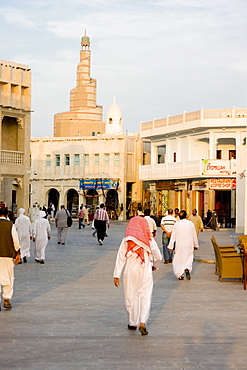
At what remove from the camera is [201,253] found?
23.7 meters

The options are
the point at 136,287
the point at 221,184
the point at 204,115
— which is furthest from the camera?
the point at 204,115

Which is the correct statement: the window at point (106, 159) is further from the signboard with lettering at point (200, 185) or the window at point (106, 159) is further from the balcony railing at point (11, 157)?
the balcony railing at point (11, 157)

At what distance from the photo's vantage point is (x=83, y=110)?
10362 cm

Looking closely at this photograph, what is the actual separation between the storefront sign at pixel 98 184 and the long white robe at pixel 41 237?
138 ft

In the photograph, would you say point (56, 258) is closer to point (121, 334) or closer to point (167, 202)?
point (121, 334)

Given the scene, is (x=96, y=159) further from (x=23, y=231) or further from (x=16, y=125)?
(x=23, y=231)

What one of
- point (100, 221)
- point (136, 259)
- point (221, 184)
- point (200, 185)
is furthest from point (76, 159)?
point (136, 259)

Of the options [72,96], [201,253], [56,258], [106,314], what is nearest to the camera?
[106,314]

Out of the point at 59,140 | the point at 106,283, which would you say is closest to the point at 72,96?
the point at 59,140

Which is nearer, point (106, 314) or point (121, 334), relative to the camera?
point (121, 334)

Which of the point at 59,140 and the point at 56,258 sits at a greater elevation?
the point at 59,140

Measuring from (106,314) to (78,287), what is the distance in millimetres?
3645

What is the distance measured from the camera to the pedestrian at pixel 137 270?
9180 millimetres

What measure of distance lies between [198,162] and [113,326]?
4238 centimetres
